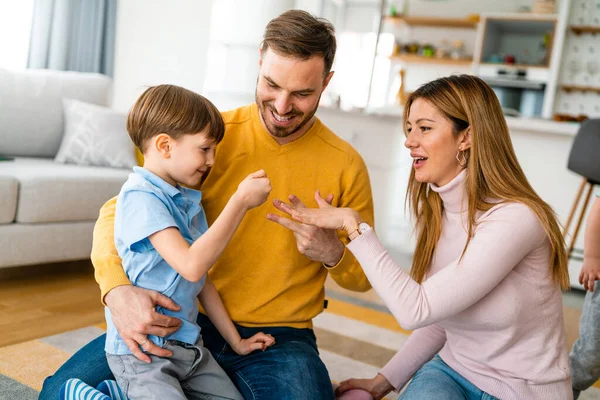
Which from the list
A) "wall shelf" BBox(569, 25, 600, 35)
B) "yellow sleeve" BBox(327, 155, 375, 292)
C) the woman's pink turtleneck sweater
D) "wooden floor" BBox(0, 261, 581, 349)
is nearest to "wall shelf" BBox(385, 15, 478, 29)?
"wall shelf" BBox(569, 25, 600, 35)

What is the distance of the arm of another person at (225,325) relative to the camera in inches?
59.3

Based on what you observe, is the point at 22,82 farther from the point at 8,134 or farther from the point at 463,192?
the point at 463,192

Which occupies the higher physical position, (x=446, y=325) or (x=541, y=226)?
(x=541, y=226)

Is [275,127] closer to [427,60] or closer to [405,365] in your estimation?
[405,365]

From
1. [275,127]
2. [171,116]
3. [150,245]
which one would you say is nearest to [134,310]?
[150,245]

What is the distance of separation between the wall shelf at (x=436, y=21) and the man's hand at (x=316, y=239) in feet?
21.1

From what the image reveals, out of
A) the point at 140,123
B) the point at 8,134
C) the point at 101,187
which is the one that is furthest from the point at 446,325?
the point at 8,134

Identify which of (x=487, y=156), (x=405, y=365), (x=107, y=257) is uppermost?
(x=487, y=156)

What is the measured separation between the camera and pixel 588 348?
1911 millimetres

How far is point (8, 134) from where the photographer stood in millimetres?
3266

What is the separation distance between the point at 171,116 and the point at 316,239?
0.42 metres

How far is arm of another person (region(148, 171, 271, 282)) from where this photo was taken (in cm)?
124

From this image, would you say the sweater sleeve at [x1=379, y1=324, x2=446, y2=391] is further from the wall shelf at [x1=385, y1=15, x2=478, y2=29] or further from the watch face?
the wall shelf at [x1=385, y1=15, x2=478, y2=29]

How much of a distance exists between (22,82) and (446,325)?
272 centimetres
